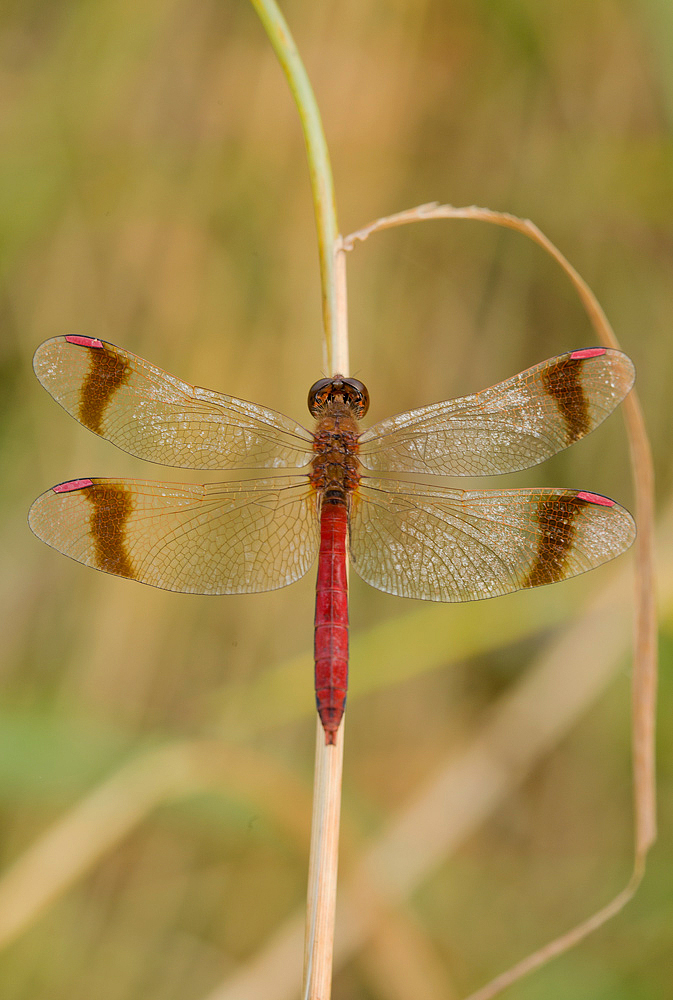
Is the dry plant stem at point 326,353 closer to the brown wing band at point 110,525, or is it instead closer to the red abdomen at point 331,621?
the red abdomen at point 331,621

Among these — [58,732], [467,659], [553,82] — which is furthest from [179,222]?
[467,659]

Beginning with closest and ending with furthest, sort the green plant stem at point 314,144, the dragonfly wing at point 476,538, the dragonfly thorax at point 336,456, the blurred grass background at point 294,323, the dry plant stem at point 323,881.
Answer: the dry plant stem at point 323,881, the green plant stem at point 314,144, the dragonfly wing at point 476,538, the dragonfly thorax at point 336,456, the blurred grass background at point 294,323

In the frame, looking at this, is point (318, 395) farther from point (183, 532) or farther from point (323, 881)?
point (323, 881)

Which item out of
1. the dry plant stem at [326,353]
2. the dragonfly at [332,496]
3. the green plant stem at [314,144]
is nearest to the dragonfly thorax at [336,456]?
the dragonfly at [332,496]

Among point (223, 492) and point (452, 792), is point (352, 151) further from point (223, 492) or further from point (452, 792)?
point (452, 792)

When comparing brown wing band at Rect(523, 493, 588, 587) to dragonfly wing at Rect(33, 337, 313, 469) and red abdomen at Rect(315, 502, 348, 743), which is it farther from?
dragonfly wing at Rect(33, 337, 313, 469)

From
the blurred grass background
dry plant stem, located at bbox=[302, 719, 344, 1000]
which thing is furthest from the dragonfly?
the blurred grass background
